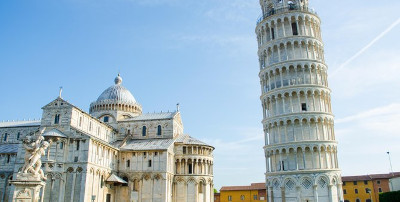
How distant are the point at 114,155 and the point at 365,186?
50.2m

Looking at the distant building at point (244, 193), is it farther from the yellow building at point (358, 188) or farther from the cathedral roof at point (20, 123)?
the cathedral roof at point (20, 123)

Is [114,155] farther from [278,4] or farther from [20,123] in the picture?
[278,4]

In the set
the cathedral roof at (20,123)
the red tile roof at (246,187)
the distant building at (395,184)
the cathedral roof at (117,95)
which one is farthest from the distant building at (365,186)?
the cathedral roof at (20,123)

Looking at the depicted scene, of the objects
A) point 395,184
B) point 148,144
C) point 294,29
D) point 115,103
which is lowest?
point 395,184

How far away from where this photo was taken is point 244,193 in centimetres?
6906

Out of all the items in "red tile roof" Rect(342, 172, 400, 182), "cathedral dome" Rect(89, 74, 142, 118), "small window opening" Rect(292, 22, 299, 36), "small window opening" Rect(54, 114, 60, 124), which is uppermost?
"small window opening" Rect(292, 22, 299, 36)

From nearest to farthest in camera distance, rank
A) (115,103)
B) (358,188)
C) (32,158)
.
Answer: (32,158) < (115,103) < (358,188)

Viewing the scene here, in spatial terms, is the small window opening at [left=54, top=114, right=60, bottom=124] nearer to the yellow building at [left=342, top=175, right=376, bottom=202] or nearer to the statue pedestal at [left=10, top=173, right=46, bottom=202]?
the statue pedestal at [left=10, top=173, right=46, bottom=202]

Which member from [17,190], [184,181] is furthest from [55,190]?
[17,190]

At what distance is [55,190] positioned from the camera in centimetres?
3828

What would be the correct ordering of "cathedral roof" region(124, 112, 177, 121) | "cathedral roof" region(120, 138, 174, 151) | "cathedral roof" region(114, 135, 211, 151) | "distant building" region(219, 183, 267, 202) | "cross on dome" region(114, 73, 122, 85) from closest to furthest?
"cathedral roof" region(120, 138, 174, 151) → "cathedral roof" region(114, 135, 211, 151) → "cathedral roof" region(124, 112, 177, 121) → "cross on dome" region(114, 73, 122, 85) → "distant building" region(219, 183, 267, 202)

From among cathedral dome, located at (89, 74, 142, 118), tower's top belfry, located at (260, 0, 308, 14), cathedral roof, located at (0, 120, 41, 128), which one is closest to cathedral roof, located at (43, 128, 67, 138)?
cathedral roof, located at (0, 120, 41, 128)

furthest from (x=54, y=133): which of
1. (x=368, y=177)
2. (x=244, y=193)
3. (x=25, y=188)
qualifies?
(x=368, y=177)

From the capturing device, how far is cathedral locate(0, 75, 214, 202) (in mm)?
38938
